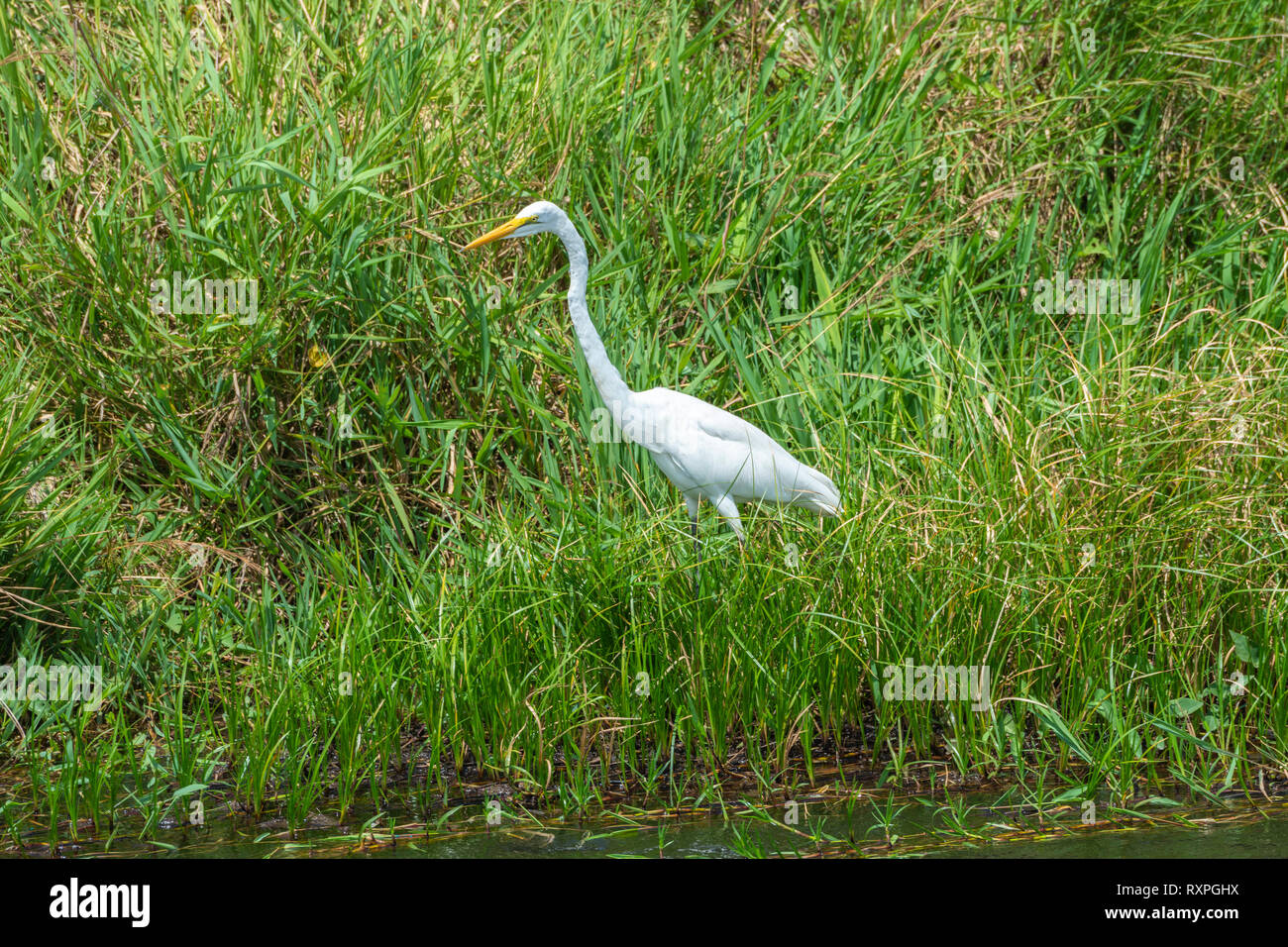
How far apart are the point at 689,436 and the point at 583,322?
557mm

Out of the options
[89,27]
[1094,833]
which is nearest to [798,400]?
[1094,833]

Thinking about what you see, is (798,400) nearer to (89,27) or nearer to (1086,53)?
(1086,53)

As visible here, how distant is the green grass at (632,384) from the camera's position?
157 inches

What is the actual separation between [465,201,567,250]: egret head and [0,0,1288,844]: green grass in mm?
604

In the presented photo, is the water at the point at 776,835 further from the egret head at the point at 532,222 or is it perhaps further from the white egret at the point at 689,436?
the egret head at the point at 532,222

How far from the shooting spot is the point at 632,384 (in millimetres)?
5535

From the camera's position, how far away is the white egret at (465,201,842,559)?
4727 millimetres

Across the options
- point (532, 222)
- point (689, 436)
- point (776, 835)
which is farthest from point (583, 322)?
point (776, 835)

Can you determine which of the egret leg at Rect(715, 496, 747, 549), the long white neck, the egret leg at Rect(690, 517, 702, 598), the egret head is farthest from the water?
the egret head

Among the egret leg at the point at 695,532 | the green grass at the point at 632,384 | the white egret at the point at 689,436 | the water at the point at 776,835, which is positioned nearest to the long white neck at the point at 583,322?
the white egret at the point at 689,436

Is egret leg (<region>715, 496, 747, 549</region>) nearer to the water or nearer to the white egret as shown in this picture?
the white egret

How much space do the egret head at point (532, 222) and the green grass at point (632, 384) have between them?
1.98 ft

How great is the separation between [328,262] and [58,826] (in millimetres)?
2321

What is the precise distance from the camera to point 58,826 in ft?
12.3
